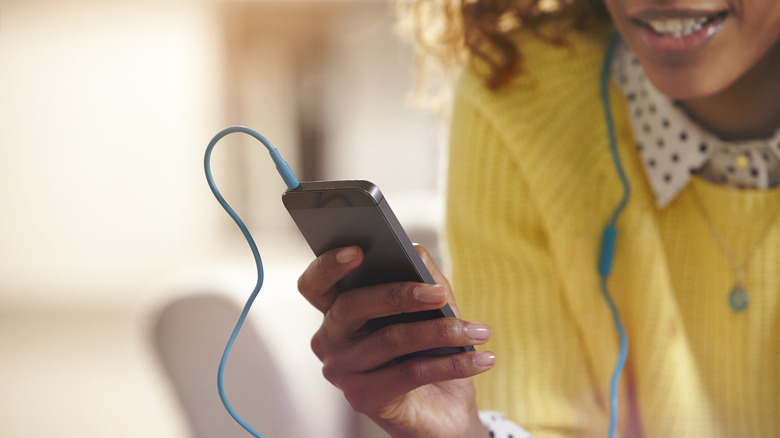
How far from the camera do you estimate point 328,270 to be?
436 mm

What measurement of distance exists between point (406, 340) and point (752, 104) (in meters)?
0.47

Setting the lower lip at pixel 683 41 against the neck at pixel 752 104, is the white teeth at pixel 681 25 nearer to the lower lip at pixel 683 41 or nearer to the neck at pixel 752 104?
the lower lip at pixel 683 41

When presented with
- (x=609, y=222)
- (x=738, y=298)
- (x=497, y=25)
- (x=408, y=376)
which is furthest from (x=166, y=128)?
(x=408, y=376)

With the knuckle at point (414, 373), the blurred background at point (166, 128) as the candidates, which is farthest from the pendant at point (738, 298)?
the blurred background at point (166, 128)

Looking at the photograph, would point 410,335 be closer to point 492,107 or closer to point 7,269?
point 492,107

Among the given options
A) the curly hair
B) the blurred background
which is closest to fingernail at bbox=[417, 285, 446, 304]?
the curly hair

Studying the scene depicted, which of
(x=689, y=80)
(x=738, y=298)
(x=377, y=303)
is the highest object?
(x=689, y=80)

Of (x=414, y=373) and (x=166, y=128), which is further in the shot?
(x=166, y=128)

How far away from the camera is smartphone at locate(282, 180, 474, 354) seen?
0.40m

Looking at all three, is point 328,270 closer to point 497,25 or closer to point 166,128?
point 497,25

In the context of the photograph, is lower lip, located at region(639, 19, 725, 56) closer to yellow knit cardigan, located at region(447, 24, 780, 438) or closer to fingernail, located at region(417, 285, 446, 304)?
yellow knit cardigan, located at region(447, 24, 780, 438)

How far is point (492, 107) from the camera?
0.79m

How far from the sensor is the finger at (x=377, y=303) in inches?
17.0

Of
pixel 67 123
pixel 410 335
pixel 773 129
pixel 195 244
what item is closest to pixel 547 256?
pixel 773 129
